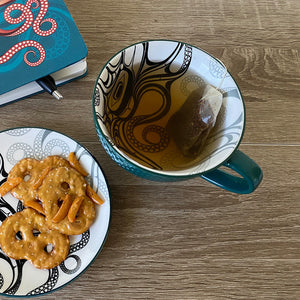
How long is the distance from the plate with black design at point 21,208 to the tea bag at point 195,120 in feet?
0.44

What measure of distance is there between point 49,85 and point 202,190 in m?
0.30

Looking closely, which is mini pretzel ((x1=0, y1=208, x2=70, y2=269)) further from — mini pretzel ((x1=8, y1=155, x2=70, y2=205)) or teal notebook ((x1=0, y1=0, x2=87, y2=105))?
teal notebook ((x1=0, y1=0, x2=87, y2=105))

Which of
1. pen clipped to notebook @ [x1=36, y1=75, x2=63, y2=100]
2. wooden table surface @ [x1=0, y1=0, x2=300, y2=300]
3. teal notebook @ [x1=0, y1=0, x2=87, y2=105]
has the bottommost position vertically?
wooden table surface @ [x1=0, y1=0, x2=300, y2=300]

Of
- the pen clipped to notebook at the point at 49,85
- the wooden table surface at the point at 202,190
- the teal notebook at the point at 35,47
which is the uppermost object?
the teal notebook at the point at 35,47

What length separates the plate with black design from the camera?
51 cm

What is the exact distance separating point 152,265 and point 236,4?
1.70 feet

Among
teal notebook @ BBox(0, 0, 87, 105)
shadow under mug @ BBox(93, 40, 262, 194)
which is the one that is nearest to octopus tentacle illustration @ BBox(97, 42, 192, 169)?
shadow under mug @ BBox(93, 40, 262, 194)

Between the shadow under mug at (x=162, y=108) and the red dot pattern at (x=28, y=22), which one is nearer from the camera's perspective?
the shadow under mug at (x=162, y=108)

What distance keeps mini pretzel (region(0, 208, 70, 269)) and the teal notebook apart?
195mm

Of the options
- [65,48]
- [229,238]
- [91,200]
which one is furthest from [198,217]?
[65,48]

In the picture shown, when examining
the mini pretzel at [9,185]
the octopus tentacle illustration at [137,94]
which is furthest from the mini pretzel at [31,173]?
the octopus tentacle illustration at [137,94]

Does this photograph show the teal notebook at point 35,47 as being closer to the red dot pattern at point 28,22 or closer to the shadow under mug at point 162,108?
the red dot pattern at point 28,22

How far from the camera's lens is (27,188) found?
56 cm

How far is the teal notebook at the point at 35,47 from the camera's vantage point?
22.9 inches
